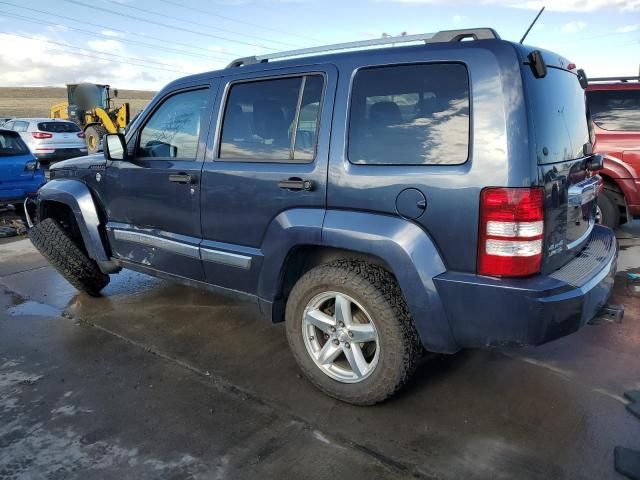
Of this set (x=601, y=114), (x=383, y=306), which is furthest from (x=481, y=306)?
(x=601, y=114)

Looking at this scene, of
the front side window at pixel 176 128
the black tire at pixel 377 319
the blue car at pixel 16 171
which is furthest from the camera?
the blue car at pixel 16 171

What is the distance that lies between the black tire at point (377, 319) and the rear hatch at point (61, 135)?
52.7 ft

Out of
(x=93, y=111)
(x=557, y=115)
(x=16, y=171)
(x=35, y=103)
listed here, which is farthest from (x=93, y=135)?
(x=35, y=103)

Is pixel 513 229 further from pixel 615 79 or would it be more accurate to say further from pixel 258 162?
pixel 615 79

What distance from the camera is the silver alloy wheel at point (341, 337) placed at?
2895 mm

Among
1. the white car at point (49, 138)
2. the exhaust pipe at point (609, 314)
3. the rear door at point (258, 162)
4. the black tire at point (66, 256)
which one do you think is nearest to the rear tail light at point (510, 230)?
the exhaust pipe at point (609, 314)

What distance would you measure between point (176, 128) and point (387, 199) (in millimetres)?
1938

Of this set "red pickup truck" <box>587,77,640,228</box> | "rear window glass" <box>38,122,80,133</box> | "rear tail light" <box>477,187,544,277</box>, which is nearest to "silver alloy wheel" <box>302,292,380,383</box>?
"rear tail light" <box>477,187,544,277</box>

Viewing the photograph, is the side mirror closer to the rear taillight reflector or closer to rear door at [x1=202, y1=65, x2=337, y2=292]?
rear door at [x1=202, y1=65, x2=337, y2=292]

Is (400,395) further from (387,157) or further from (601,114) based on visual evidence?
(601,114)

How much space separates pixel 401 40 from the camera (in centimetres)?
282

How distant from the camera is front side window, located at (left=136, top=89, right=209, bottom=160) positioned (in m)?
3.65

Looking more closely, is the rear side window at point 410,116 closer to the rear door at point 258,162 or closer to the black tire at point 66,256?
the rear door at point 258,162

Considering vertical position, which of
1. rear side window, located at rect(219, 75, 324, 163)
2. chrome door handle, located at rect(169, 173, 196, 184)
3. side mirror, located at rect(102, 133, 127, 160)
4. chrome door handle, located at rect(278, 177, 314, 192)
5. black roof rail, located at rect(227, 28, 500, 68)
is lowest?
chrome door handle, located at rect(169, 173, 196, 184)
